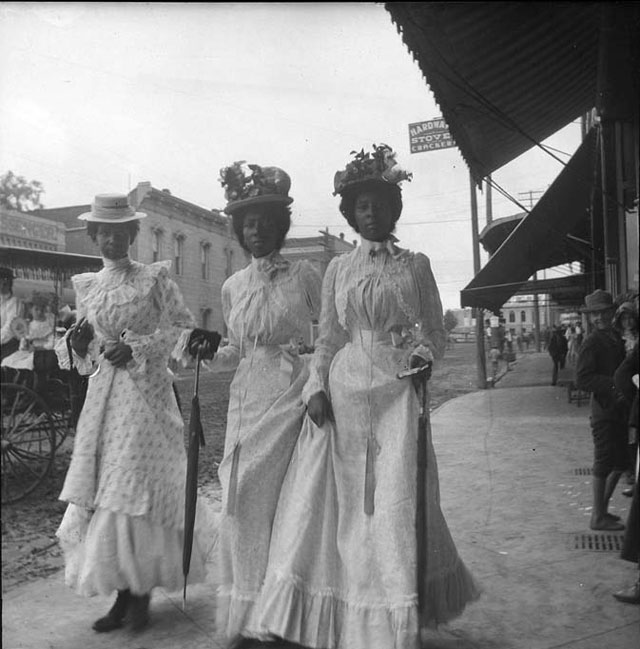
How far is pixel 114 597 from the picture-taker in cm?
A: 332

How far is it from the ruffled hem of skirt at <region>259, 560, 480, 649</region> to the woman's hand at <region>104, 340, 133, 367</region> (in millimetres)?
1133

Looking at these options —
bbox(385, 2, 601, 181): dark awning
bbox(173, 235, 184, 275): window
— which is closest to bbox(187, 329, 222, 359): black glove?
bbox(173, 235, 184, 275): window

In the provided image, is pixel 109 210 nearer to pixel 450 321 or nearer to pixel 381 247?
pixel 381 247

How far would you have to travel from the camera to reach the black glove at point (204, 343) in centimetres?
296

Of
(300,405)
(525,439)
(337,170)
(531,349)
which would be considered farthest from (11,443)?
(525,439)

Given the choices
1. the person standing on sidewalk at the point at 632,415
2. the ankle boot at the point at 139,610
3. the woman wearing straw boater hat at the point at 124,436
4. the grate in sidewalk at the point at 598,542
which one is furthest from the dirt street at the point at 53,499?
the grate in sidewalk at the point at 598,542

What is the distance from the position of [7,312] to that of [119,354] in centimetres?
50

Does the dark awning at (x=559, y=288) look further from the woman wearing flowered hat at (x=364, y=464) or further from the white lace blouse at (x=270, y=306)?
the white lace blouse at (x=270, y=306)

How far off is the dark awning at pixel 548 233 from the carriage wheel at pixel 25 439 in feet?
7.75

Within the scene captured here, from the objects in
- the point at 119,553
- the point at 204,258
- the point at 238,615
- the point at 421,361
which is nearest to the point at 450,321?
the point at 421,361

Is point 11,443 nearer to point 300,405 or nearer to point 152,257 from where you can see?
point 152,257

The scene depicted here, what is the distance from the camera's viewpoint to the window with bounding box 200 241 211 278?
10.9 ft

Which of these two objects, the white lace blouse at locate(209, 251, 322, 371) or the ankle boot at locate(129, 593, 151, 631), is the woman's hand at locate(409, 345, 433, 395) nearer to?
the white lace blouse at locate(209, 251, 322, 371)

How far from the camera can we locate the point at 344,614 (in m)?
2.60
